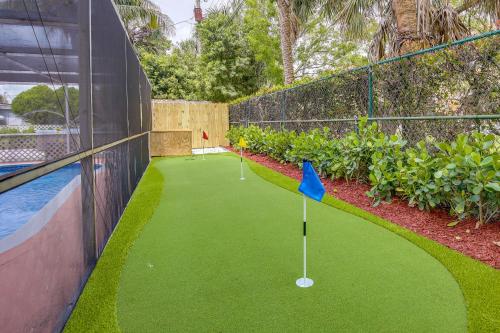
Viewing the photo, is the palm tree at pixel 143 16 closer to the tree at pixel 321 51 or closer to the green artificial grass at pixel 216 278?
the tree at pixel 321 51

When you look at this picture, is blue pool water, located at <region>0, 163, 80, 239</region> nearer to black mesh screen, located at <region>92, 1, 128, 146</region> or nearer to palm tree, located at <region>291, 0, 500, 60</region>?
black mesh screen, located at <region>92, 1, 128, 146</region>

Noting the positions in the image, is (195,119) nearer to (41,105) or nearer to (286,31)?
(286,31)

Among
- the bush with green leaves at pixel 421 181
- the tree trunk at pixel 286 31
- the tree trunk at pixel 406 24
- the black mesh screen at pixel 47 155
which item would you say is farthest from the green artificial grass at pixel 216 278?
the tree trunk at pixel 286 31

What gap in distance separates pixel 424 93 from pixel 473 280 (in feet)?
8.87

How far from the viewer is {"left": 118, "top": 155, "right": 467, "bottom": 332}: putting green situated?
2004 mm

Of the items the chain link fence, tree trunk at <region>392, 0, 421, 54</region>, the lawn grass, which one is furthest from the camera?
tree trunk at <region>392, 0, 421, 54</region>

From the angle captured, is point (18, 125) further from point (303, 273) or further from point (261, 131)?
point (261, 131)

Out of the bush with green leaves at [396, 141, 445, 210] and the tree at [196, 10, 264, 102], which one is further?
the tree at [196, 10, 264, 102]

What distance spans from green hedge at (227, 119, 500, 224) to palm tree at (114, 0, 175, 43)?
13476 millimetres

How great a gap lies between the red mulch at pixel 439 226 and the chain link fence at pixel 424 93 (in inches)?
36.9

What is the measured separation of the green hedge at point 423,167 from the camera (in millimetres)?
3260

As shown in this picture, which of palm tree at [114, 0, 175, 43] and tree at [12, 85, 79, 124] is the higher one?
palm tree at [114, 0, 175, 43]

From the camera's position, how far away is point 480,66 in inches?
143

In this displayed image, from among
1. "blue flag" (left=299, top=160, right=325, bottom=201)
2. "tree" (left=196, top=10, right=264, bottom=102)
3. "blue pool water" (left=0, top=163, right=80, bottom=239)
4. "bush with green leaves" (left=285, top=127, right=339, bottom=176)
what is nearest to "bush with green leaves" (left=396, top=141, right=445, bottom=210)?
"bush with green leaves" (left=285, top=127, right=339, bottom=176)
